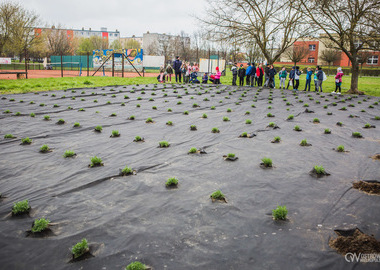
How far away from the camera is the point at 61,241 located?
2.96 m

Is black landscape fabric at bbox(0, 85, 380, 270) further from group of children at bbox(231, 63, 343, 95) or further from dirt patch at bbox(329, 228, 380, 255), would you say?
group of children at bbox(231, 63, 343, 95)

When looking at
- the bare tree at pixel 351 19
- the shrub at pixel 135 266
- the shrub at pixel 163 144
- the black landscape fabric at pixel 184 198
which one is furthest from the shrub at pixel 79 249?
the bare tree at pixel 351 19

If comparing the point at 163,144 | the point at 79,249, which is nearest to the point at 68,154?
the point at 163,144

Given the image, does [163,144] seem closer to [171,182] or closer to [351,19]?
[171,182]

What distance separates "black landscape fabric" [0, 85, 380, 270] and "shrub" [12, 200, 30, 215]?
0.27 ft

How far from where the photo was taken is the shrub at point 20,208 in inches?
136

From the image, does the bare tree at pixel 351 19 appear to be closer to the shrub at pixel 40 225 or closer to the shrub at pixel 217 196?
the shrub at pixel 217 196

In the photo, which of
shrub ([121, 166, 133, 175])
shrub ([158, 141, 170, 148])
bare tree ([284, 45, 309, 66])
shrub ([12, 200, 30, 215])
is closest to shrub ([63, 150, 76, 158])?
shrub ([121, 166, 133, 175])

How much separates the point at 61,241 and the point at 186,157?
320cm

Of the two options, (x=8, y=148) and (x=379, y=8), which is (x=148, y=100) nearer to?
(x=8, y=148)

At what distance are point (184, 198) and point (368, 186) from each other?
2.91m

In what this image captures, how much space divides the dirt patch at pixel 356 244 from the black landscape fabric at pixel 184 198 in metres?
0.09

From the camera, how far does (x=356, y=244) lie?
9.48 feet

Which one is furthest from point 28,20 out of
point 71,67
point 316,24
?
point 316,24
